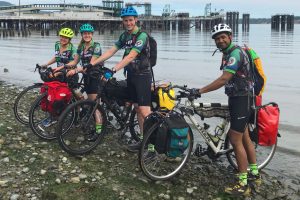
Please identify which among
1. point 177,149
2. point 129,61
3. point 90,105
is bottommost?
point 177,149

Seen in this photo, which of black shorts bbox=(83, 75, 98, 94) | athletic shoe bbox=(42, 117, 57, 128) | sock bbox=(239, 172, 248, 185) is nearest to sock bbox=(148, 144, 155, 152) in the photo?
sock bbox=(239, 172, 248, 185)

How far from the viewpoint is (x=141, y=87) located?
23.8 feet

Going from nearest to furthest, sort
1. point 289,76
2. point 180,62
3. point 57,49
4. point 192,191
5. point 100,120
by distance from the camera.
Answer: point 192,191
point 100,120
point 57,49
point 289,76
point 180,62

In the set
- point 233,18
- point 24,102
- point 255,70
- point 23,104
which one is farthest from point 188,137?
point 233,18

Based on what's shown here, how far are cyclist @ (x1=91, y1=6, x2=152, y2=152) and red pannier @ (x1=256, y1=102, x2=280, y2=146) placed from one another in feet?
7.05

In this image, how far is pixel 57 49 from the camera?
30.6 ft

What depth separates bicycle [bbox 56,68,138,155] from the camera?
23.6 ft

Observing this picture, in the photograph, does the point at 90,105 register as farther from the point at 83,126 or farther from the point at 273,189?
the point at 273,189

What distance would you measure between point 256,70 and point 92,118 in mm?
3160

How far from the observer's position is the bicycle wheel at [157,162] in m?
6.18

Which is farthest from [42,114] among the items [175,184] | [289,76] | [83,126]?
[289,76]

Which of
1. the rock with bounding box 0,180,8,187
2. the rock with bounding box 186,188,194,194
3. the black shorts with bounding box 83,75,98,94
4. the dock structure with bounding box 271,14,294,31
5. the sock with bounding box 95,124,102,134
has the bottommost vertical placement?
the rock with bounding box 186,188,194,194

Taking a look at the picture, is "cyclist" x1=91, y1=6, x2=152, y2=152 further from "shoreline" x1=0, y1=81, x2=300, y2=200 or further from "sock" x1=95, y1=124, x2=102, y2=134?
"shoreline" x1=0, y1=81, x2=300, y2=200

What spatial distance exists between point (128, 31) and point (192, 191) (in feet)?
9.96
